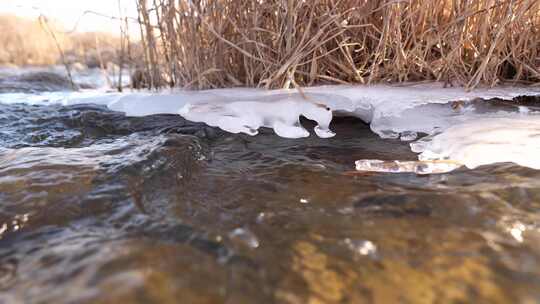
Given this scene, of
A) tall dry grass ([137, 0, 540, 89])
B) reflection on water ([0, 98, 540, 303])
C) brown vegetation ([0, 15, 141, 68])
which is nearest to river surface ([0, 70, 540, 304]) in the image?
reflection on water ([0, 98, 540, 303])

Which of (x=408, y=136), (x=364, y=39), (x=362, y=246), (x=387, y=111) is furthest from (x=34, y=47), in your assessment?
(x=362, y=246)

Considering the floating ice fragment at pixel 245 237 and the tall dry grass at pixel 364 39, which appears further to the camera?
the tall dry grass at pixel 364 39

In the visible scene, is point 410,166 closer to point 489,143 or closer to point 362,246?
point 489,143

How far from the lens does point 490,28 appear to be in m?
1.76

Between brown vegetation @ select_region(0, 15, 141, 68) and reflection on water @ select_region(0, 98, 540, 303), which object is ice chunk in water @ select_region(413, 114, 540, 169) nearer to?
reflection on water @ select_region(0, 98, 540, 303)

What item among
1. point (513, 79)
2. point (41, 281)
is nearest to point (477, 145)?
point (513, 79)

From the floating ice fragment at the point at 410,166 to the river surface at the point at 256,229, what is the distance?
39 mm

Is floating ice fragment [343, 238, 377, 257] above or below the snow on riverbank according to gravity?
below

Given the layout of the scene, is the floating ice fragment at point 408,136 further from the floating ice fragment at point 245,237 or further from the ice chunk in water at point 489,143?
the floating ice fragment at point 245,237

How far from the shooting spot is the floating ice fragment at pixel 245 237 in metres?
0.78

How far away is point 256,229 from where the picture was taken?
834mm

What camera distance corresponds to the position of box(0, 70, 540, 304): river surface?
25.5 inches

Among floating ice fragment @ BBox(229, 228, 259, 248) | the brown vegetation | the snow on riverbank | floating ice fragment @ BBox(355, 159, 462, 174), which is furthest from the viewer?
the brown vegetation

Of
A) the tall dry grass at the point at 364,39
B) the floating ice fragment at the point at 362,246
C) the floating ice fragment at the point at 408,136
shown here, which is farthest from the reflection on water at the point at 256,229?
the tall dry grass at the point at 364,39
